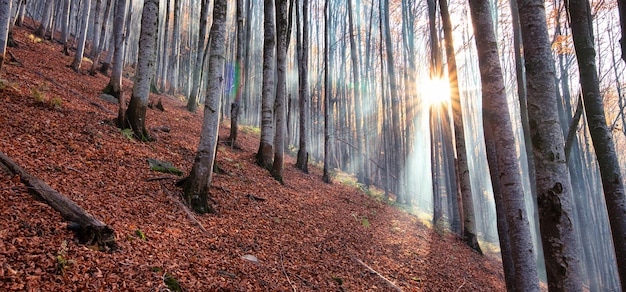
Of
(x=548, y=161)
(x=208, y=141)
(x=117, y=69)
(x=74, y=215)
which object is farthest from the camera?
(x=117, y=69)

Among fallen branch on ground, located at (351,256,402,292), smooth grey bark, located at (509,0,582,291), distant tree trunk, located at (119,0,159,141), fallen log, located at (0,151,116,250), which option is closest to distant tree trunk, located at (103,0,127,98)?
distant tree trunk, located at (119,0,159,141)

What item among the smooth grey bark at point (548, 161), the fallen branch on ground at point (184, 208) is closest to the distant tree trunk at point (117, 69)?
the fallen branch on ground at point (184, 208)

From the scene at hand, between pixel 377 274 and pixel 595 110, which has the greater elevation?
pixel 595 110

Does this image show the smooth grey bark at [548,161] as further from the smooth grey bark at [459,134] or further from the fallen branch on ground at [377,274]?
the smooth grey bark at [459,134]

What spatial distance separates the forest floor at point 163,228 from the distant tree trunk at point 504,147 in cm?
221

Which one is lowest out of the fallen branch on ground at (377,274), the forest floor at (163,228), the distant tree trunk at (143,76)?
the fallen branch on ground at (377,274)

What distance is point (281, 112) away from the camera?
9.27m

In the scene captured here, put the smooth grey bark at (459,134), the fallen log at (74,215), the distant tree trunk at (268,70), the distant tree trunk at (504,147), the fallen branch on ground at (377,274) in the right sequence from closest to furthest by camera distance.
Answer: the fallen log at (74,215)
the distant tree trunk at (504,147)
the fallen branch on ground at (377,274)
the smooth grey bark at (459,134)
the distant tree trunk at (268,70)

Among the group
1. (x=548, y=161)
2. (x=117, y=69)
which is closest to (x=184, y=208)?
(x=548, y=161)

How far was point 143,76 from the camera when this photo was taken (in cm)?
670

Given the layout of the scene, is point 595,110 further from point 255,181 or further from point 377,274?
point 255,181

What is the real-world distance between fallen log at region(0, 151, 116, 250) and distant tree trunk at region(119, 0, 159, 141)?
3413 mm

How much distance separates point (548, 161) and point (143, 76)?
287 inches

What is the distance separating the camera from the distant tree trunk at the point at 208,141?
502 cm
